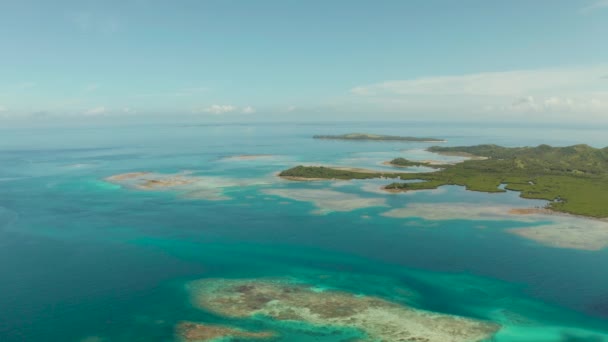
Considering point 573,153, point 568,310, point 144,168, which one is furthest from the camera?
point 573,153

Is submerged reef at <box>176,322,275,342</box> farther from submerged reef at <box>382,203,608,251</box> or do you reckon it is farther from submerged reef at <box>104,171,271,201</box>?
submerged reef at <box>104,171,271,201</box>

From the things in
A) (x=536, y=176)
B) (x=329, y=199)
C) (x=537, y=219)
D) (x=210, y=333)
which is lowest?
(x=210, y=333)

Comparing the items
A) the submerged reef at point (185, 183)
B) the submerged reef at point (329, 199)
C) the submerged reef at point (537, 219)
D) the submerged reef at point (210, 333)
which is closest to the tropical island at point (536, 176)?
the submerged reef at point (537, 219)

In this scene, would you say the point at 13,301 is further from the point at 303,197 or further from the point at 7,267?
the point at 303,197

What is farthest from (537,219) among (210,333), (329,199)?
(210,333)

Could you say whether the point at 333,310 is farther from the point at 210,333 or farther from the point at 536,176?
the point at 536,176

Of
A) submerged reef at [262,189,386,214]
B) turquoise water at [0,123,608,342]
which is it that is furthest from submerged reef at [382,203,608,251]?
submerged reef at [262,189,386,214]

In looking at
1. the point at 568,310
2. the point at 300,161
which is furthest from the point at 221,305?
the point at 300,161
